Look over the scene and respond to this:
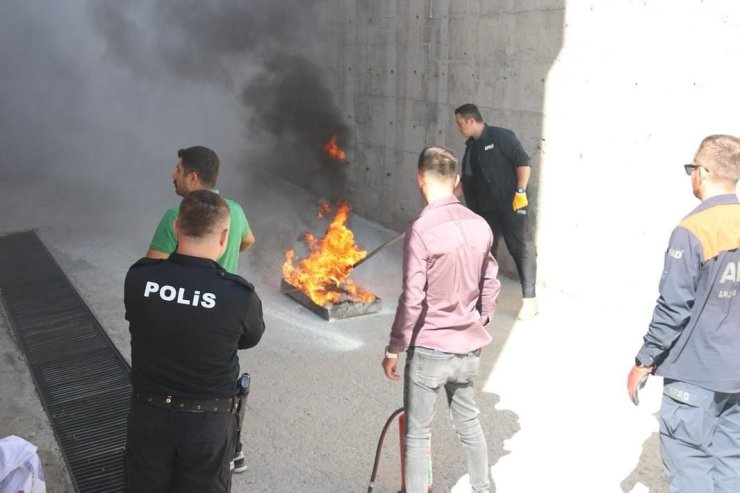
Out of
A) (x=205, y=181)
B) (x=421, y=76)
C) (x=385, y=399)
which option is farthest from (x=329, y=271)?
(x=205, y=181)

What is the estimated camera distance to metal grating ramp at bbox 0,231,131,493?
412 centimetres

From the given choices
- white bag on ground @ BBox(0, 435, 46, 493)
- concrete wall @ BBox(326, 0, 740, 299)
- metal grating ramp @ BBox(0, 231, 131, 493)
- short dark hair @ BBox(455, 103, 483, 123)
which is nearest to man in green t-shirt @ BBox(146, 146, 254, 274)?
white bag on ground @ BBox(0, 435, 46, 493)

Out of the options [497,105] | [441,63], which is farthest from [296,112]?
[497,105]

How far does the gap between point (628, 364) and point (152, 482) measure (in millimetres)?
3713

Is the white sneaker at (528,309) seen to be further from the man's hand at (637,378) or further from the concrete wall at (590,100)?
the man's hand at (637,378)

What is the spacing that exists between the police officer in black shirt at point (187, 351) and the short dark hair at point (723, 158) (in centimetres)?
Answer: 200

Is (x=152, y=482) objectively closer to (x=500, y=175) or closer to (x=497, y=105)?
(x=500, y=175)

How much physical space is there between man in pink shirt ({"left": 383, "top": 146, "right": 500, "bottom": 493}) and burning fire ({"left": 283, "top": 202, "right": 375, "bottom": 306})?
310 cm

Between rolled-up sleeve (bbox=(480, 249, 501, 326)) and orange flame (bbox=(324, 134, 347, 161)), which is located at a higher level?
rolled-up sleeve (bbox=(480, 249, 501, 326))

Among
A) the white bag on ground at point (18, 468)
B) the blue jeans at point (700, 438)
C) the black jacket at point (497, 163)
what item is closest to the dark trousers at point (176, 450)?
the white bag on ground at point (18, 468)

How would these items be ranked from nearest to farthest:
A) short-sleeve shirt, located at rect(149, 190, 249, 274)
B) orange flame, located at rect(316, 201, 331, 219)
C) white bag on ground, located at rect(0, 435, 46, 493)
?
white bag on ground, located at rect(0, 435, 46, 493) < short-sleeve shirt, located at rect(149, 190, 249, 274) < orange flame, located at rect(316, 201, 331, 219)

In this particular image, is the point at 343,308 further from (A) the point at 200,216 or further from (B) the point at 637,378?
(A) the point at 200,216

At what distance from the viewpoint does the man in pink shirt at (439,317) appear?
3.21m

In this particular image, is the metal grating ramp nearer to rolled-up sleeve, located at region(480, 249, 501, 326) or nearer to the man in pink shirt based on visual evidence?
the man in pink shirt
